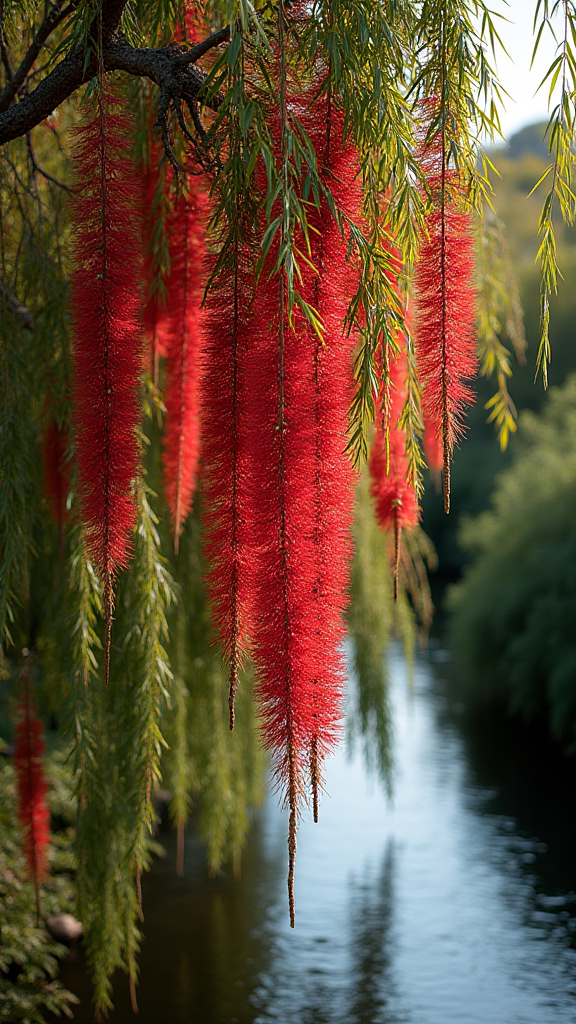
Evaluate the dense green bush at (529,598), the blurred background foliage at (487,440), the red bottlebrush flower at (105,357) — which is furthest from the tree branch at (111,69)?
the blurred background foliage at (487,440)

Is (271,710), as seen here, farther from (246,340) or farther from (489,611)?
(489,611)

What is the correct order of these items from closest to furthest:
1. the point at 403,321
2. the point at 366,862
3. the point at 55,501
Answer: the point at 403,321
the point at 55,501
the point at 366,862

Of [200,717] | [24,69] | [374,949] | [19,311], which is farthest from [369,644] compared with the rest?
[24,69]

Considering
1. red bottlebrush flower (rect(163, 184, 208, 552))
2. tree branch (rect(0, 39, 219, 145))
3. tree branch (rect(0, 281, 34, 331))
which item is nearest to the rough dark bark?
tree branch (rect(0, 39, 219, 145))

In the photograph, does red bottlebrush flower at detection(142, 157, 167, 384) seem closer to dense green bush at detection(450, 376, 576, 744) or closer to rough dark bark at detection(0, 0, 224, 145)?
rough dark bark at detection(0, 0, 224, 145)

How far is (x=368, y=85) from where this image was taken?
1788 millimetres

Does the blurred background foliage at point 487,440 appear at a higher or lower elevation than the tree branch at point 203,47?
higher

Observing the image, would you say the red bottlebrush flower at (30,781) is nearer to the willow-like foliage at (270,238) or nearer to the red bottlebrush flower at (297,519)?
the willow-like foliage at (270,238)

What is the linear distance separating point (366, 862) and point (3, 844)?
2.89m

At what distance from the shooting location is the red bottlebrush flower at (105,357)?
5.50 ft

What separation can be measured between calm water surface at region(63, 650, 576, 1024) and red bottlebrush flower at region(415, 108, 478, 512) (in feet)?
13.4

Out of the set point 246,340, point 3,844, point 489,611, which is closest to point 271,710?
point 246,340

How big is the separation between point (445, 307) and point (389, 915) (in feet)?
17.8

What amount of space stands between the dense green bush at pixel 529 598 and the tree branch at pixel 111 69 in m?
8.21
